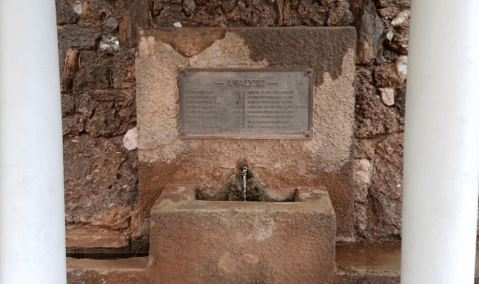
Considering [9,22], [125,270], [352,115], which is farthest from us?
[352,115]

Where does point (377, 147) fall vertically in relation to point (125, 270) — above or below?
above

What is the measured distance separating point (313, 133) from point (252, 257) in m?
0.82

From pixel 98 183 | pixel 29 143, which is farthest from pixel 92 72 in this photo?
pixel 29 143

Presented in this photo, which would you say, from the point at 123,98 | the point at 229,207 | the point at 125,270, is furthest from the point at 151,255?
the point at 123,98

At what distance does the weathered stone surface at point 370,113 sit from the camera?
3.07m

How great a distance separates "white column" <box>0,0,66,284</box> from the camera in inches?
70.6

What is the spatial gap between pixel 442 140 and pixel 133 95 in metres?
1.78

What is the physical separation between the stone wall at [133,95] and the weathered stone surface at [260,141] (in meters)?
0.15

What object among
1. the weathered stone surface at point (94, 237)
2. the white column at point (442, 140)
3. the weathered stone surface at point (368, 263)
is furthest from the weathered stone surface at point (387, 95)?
the weathered stone surface at point (94, 237)

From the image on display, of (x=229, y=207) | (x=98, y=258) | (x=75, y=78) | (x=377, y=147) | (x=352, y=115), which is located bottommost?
(x=98, y=258)

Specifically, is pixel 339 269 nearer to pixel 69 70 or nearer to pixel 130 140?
pixel 130 140

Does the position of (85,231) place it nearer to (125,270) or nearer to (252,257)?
(125,270)

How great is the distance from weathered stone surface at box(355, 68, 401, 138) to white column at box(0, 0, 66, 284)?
1.78 metres

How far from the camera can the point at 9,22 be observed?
1781 millimetres
